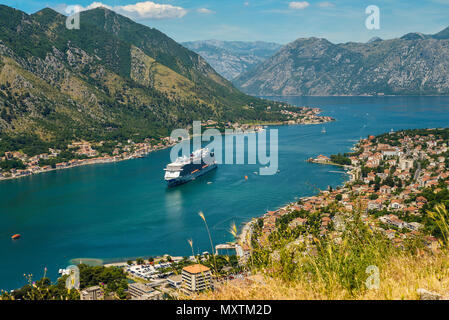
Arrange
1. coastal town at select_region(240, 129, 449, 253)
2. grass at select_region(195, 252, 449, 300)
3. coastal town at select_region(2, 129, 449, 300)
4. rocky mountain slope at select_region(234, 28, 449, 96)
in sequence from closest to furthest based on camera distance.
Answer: grass at select_region(195, 252, 449, 300), coastal town at select_region(2, 129, 449, 300), coastal town at select_region(240, 129, 449, 253), rocky mountain slope at select_region(234, 28, 449, 96)

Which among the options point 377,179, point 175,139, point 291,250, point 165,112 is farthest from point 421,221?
point 165,112

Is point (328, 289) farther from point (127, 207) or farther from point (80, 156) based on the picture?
point (80, 156)

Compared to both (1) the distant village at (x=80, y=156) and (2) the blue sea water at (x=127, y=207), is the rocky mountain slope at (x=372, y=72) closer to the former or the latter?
(1) the distant village at (x=80, y=156)

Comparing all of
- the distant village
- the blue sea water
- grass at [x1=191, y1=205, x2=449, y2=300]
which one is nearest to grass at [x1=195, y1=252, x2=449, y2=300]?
grass at [x1=191, y1=205, x2=449, y2=300]

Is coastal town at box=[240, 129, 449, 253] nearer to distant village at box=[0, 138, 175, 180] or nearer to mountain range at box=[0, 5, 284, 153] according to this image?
distant village at box=[0, 138, 175, 180]
